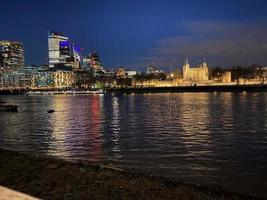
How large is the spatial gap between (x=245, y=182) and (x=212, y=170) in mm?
2384

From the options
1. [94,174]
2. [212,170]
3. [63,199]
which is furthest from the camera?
[212,170]

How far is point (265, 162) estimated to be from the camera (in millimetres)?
18047

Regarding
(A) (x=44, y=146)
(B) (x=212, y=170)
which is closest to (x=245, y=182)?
(B) (x=212, y=170)

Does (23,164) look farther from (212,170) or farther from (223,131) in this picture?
(223,131)

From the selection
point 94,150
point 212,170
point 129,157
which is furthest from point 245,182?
point 94,150

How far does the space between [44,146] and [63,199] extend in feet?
54.2

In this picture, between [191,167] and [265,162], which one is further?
[265,162]

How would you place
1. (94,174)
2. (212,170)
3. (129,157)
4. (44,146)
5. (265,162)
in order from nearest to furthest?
(94,174) < (212,170) < (265,162) < (129,157) < (44,146)

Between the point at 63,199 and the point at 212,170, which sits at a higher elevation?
the point at 63,199

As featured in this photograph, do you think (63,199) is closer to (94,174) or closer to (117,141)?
(94,174)

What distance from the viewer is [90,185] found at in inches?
421

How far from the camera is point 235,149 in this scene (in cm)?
2250

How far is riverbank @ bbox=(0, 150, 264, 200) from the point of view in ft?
32.0

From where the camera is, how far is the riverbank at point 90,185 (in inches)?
384
